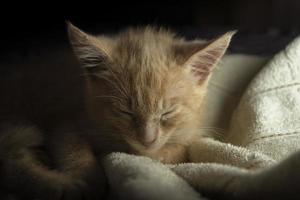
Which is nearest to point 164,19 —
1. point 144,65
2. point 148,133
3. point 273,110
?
point 273,110

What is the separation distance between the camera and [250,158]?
1.11 m

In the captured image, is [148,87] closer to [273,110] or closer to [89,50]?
[89,50]

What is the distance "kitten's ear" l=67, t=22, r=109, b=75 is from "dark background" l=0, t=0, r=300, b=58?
788 mm

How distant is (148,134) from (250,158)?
10.0 inches

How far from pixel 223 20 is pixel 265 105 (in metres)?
1.29

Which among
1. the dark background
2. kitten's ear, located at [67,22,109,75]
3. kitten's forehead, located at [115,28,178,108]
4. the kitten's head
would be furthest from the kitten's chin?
the dark background

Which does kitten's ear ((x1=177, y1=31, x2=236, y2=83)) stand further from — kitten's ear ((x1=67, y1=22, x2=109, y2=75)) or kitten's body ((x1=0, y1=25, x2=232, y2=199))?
kitten's ear ((x1=67, y1=22, x2=109, y2=75))

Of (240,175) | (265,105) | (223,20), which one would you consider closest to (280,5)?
(223,20)

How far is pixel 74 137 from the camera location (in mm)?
1279

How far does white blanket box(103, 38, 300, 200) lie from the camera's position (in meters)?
0.88

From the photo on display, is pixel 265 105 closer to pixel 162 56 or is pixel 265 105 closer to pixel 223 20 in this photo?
pixel 162 56

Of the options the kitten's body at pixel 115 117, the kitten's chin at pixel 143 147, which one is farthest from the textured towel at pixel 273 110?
the kitten's chin at pixel 143 147

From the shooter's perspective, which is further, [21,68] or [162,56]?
[21,68]

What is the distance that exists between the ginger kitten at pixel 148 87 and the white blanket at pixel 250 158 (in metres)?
0.10
